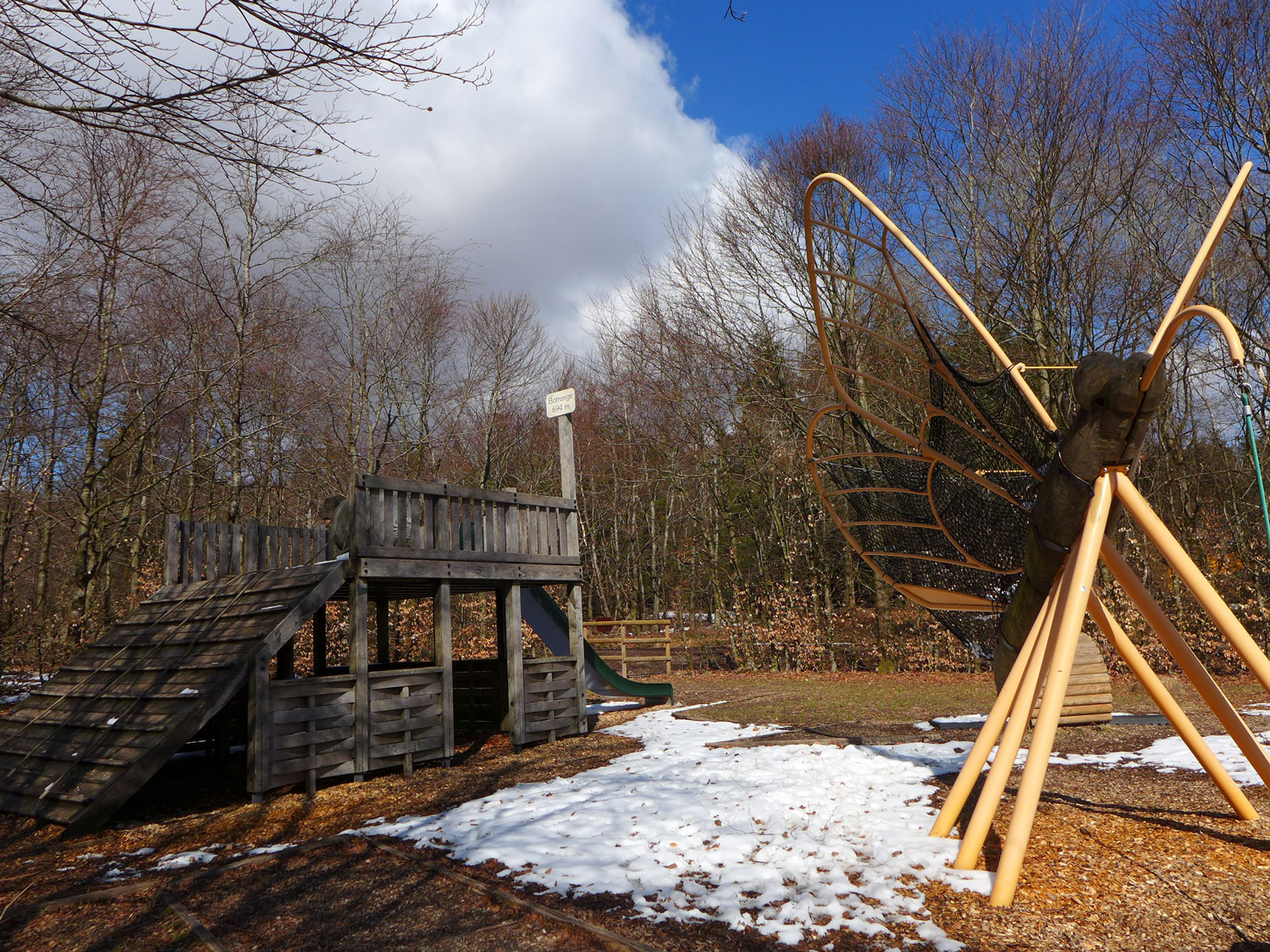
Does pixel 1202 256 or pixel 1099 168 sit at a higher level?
pixel 1099 168

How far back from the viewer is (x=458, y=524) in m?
8.88

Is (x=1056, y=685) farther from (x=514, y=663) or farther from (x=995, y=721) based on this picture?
(x=514, y=663)

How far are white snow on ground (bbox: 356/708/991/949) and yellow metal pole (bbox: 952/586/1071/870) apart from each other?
15cm

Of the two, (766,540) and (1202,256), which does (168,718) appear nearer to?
(1202,256)

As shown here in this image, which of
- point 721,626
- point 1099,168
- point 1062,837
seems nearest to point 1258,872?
point 1062,837

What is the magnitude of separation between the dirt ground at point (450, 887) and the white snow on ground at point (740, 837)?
0.64 ft

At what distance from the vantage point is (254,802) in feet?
22.5

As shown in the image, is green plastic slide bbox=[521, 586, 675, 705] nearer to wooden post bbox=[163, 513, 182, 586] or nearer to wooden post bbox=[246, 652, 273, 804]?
wooden post bbox=[246, 652, 273, 804]

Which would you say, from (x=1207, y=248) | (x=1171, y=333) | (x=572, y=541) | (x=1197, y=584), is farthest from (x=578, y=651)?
(x=1207, y=248)

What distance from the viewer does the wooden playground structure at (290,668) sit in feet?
21.3

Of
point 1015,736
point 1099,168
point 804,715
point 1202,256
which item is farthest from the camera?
point 1099,168

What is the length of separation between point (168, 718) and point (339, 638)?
11834 mm

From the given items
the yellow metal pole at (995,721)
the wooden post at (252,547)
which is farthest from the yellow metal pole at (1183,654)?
the wooden post at (252,547)

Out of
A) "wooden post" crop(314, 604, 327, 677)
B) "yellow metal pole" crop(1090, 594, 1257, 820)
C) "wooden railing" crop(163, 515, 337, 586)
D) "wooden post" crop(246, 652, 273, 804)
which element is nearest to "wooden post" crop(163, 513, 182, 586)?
"wooden railing" crop(163, 515, 337, 586)
